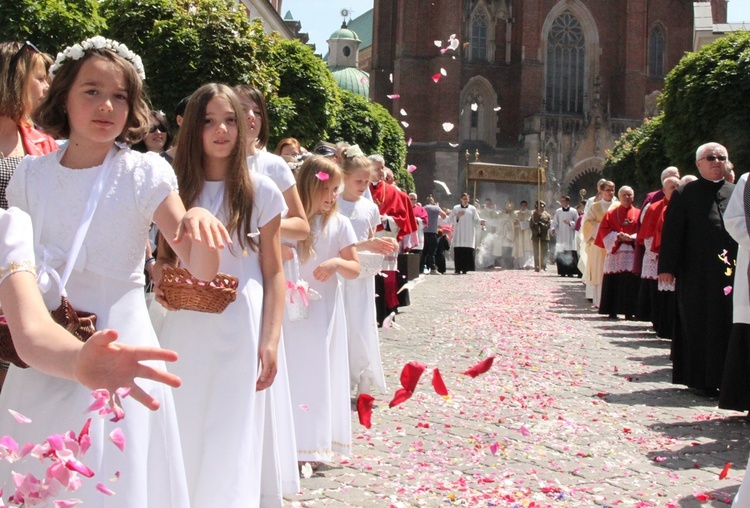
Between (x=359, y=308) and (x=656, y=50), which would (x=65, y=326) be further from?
(x=656, y=50)

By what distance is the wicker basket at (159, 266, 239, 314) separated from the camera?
3506 millimetres

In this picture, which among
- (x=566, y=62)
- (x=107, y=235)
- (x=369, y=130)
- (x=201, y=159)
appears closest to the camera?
(x=107, y=235)

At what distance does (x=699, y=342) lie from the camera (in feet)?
30.2

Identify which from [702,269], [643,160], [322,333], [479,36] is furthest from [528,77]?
[322,333]

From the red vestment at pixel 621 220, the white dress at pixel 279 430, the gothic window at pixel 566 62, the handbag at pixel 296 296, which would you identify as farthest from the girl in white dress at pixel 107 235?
the gothic window at pixel 566 62

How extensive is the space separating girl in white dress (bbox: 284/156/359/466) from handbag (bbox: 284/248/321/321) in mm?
99

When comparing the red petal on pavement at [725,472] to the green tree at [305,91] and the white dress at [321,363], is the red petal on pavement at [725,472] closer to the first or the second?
the white dress at [321,363]

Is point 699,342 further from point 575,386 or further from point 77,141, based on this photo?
point 77,141

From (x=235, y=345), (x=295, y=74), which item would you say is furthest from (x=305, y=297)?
(x=295, y=74)

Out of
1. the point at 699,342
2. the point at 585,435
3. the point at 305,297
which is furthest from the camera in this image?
the point at 699,342

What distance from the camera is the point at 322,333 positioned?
611 cm

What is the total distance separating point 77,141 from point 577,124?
2306 inches

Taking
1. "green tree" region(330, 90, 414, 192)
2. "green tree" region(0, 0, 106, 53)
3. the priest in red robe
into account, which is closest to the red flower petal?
"green tree" region(0, 0, 106, 53)

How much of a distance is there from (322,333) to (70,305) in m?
3.43
